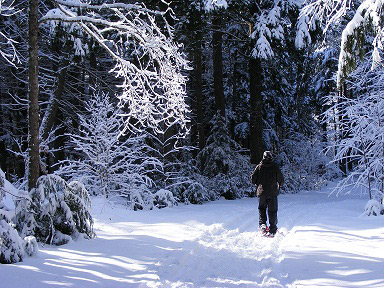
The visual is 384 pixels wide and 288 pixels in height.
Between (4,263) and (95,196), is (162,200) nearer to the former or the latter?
(95,196)

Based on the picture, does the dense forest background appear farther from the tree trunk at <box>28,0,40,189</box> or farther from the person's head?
the person's head

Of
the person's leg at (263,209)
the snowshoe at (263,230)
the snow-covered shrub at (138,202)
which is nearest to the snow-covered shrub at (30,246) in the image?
the snowshoe at (263,230)

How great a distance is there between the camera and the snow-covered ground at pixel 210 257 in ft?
15.7

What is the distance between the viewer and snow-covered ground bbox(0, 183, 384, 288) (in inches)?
189

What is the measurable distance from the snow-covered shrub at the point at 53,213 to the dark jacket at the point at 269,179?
3.77m

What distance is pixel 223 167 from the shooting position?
52.7 feet

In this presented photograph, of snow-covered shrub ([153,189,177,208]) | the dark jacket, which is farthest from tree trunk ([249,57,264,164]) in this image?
the dark jacket

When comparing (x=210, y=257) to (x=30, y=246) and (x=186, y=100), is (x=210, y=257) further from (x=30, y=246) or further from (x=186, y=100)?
(x=186, y=100)

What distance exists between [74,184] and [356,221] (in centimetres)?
648

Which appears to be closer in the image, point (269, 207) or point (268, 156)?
point (269, 207)

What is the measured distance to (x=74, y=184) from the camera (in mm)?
7129

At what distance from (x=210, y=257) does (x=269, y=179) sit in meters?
2.87

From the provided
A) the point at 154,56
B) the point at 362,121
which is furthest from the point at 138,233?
the point at 362,121

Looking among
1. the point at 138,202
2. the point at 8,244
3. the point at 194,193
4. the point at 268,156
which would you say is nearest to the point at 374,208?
the point at 268,156
